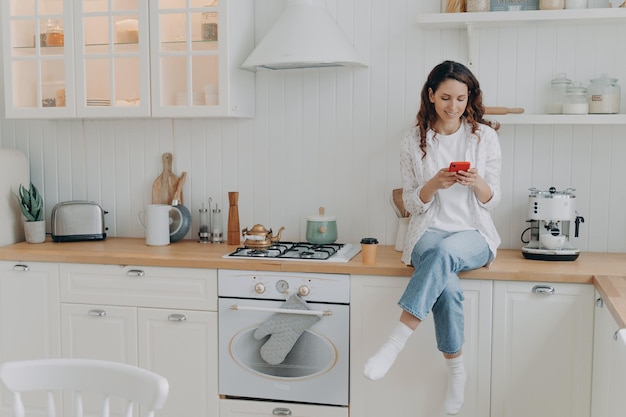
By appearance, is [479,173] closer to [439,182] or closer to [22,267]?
[439,182]

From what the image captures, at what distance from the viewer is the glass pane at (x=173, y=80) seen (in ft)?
11.3

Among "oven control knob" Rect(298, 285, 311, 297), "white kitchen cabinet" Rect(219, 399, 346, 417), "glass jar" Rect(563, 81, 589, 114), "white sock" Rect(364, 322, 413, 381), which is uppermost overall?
"glass jar" Rect(563, 81, 589, 114)

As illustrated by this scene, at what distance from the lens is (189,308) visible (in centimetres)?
328

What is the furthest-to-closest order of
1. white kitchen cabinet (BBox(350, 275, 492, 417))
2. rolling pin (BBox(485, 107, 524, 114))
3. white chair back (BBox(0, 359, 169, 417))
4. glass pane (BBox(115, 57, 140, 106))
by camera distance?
glass pane (BBox(115, 57, 140, 106))
rolling pin (BBox(485, 107, 524, 114))
white kitchen cabinet (BBox(350, 275, 492, 417))
white chair back (BBox(0, 359, 169, 417))

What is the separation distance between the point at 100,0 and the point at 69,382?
2203 millimetres

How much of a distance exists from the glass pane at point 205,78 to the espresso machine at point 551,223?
142 cm

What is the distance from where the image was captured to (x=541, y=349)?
Answer: 2969 millimetres

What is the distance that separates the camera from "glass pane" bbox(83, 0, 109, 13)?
3492 mm

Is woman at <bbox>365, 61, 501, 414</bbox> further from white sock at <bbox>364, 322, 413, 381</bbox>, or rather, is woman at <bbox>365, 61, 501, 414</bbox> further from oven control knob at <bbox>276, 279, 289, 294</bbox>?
oven control knob at <bbox>276, 279, 289, 294</bbox>

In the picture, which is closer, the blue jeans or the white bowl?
the blue jeans

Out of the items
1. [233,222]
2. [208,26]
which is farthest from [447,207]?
[208,26]

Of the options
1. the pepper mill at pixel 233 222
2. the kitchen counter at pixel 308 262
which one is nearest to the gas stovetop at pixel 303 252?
the kitchen counter at pixel 308 262

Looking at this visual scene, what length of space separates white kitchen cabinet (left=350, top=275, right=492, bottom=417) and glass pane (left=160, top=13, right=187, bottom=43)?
132 cm

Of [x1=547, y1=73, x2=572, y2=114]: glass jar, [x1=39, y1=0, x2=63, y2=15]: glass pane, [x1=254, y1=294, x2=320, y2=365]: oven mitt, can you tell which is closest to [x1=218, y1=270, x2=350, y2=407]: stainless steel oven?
[x1=254, y1=294, x2=320, y2=365]: oven mitt
